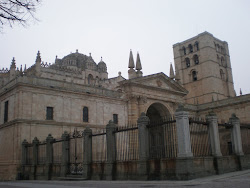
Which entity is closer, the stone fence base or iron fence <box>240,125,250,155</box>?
the stone fence base

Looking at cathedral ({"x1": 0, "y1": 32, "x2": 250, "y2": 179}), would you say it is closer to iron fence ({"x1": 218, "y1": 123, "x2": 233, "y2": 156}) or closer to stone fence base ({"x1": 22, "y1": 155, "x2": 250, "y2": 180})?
iron fence ({"x1": 218, "y1": 123, "x2": 233, "y2": 156})

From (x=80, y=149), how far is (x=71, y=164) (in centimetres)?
600

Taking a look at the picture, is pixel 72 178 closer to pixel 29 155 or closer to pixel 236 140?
pixel 29 155

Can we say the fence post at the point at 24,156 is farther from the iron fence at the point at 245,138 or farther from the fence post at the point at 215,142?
the iron fence at the point at 245,138

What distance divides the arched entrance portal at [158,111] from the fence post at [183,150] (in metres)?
20.8

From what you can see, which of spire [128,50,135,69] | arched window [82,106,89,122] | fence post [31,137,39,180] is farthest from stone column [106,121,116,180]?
spire [128,50,135,69]

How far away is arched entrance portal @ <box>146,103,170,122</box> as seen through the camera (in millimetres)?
34406

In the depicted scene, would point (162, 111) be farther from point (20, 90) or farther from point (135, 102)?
point (20, 90)

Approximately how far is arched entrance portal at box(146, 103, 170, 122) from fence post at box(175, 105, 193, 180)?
20837 mm

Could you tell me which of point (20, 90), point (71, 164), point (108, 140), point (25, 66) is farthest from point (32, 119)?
point (25, 66)

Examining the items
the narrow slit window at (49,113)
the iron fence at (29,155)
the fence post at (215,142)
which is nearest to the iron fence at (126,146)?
the fence post at (215,142)

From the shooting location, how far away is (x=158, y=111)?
3525 cm

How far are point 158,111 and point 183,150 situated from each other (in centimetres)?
2250

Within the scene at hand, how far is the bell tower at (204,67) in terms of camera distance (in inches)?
2018
